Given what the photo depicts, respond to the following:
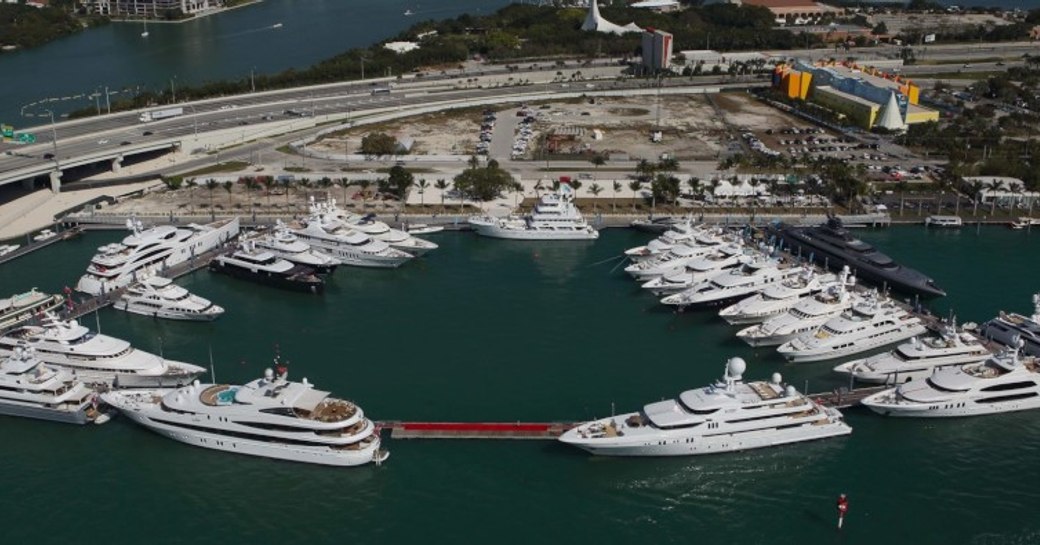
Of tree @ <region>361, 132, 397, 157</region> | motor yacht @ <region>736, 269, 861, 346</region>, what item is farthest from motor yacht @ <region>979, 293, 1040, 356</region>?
tree @ <region>361, 132, 397, 157</region>

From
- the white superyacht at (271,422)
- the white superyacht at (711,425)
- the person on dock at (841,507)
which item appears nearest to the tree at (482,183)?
the white superyacht at (271,422)

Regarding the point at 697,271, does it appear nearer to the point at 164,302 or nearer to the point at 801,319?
the point at 801,319

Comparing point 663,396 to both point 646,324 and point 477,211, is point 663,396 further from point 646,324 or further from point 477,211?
point 477,211

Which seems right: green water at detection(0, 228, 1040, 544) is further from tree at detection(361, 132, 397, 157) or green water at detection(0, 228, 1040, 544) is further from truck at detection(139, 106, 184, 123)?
truck at detection(139, 106, 184, 123)

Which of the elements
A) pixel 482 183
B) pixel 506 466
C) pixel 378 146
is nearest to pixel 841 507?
pixel 506 466

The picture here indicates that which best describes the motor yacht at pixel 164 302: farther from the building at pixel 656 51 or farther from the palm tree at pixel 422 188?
the building at pixel 656 51

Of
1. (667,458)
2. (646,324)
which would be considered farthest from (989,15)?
(667,458)
